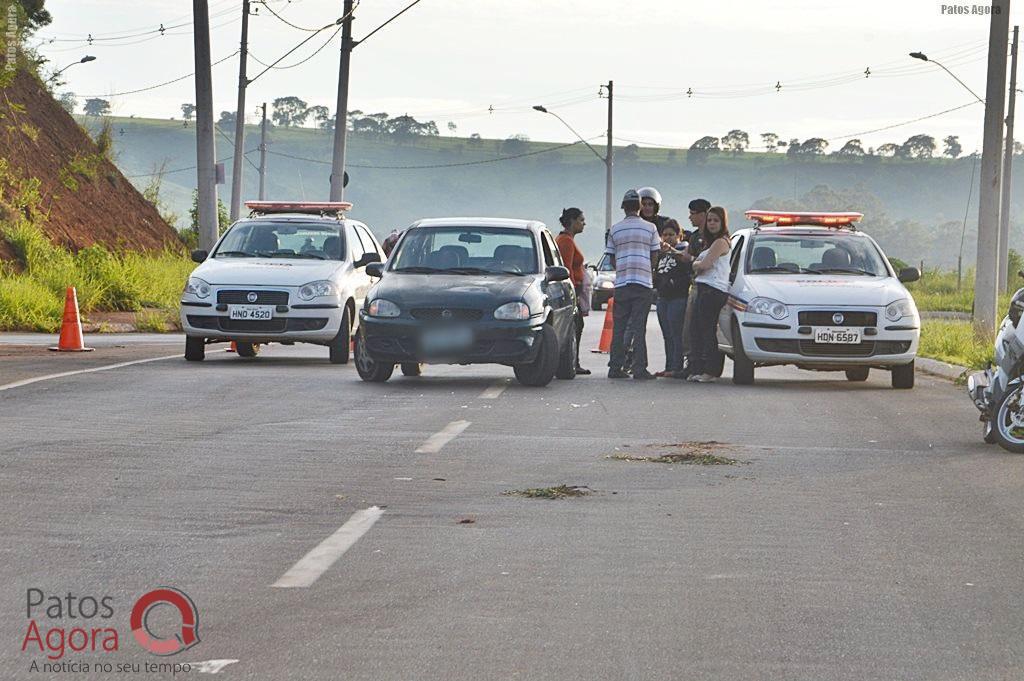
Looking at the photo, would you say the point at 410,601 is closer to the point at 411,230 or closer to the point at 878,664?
the point at 878,664

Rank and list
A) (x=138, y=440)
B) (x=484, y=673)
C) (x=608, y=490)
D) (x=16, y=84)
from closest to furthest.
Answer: (x=484, y=673) < (x=608, y=490) < (x=138, y=440) < (x=16, y=84)

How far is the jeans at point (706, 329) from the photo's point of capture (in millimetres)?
17828

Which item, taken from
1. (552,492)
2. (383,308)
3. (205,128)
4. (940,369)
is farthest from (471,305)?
(205,128)

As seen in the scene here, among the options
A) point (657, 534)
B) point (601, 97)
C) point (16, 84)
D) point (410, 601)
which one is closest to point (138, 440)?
point (657, 534)

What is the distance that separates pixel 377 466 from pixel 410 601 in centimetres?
387

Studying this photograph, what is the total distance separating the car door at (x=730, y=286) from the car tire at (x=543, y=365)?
215cm

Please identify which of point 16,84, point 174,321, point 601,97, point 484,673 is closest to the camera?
point 484,673

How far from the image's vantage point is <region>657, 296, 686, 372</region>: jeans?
59.6 ft

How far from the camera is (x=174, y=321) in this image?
28.7m

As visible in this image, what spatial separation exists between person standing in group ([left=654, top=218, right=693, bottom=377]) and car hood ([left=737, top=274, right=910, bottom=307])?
0.62m

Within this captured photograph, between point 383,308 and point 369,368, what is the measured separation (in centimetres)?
74

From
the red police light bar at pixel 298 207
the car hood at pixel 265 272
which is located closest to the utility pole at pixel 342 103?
the red police light bar at pixel 298 207

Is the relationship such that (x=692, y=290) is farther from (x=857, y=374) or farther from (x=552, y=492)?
(x=552, y=492)

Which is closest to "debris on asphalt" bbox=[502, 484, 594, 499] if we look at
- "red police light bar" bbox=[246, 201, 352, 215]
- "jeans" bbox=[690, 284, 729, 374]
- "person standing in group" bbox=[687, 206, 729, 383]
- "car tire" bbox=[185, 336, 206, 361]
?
"person standing in group" bbox=[687, 206, 729, 383]
